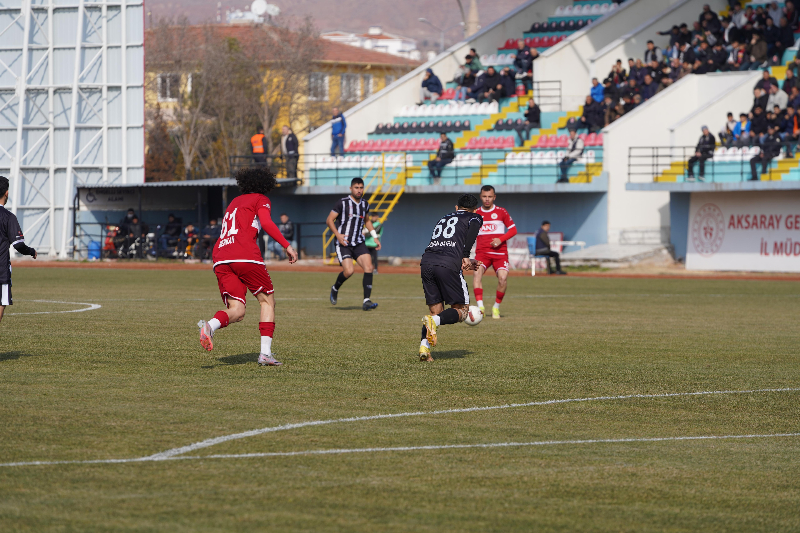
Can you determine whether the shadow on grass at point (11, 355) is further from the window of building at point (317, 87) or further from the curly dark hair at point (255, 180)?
the window of building at point (317, 87)

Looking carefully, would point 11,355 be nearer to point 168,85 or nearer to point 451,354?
point 451,354

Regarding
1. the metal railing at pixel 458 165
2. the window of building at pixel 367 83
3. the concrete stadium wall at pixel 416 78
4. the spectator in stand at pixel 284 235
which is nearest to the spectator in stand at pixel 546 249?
the metal railing at pixel 458 165

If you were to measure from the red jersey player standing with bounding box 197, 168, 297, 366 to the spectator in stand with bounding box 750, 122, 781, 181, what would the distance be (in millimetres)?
24803

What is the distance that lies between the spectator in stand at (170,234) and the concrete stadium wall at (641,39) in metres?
15.9

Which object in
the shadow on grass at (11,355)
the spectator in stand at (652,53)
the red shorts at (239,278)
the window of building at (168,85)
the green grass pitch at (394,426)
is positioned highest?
the window of building at (168,85)

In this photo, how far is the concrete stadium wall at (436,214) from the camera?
37031 millimetres

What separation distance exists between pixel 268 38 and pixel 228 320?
62534 millimetres

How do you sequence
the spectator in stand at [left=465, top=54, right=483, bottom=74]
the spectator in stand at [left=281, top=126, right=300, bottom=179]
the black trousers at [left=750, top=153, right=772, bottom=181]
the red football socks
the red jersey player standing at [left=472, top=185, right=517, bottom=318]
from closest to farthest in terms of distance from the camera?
the red football socks, the red jersey player standing at [left=472, top=185, right=517, bottom=318], the black trousers at [left=750, top=153, right=772, bottom=181], the spectator in stand at [left=281, top=126, right=300, bottom=179], the spectator in stand at [left=465, top=54, right=483, bottom=74]

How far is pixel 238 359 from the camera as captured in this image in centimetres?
1091

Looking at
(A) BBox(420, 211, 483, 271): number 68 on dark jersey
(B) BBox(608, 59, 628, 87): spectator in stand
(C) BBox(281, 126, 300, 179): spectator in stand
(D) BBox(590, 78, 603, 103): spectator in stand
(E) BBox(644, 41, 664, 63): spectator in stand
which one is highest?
(E) BBox(644, 41, 664, 63): spectator in stand

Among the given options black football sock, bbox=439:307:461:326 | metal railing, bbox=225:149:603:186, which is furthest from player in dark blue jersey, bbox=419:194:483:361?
metal railing, bbox=225:149:603:186

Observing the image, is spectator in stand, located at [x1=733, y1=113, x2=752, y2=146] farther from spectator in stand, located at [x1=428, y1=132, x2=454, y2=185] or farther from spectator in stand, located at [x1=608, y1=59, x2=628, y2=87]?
spectator in stand, located at [x1=428, y1=132, x2=454, y2=185]

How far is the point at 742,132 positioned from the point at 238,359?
26.0m

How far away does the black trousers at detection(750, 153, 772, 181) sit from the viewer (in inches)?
1267
